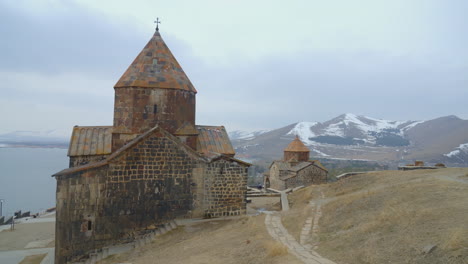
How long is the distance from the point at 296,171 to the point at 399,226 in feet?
70.3

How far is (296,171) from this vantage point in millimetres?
26891

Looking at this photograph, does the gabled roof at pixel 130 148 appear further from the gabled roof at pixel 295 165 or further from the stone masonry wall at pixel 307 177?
the gabled roof at pixel 295 165

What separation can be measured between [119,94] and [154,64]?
69.0 inches

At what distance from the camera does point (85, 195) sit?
9492 mm

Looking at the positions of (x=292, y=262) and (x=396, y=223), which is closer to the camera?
(x=292, y=262)

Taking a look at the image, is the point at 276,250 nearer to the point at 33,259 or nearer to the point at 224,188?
the point at 224,188

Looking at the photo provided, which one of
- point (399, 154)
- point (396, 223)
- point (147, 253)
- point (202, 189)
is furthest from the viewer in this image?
point (399, 154)

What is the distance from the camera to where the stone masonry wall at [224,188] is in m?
11.1

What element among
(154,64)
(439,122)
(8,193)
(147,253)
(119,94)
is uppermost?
(439,122)

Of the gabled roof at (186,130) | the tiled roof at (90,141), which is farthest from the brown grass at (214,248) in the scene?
the tiled roof at (90,141)

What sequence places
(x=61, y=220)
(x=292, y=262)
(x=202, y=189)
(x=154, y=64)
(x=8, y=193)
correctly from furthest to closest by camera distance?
(x=8, y=193)
(x=154, y=64)
(x=202, y=189)
(x=61, y=220)
(x=292, y=262)

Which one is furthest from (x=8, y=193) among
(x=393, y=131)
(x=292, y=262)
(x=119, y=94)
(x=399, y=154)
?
(x=393, y=131)

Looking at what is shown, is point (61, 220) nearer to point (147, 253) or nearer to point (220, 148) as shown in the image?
point (147, 253)

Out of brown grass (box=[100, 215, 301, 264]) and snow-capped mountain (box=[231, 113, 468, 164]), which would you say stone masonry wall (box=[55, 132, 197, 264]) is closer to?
brown grass (box=[100, 215, 301, 264])
